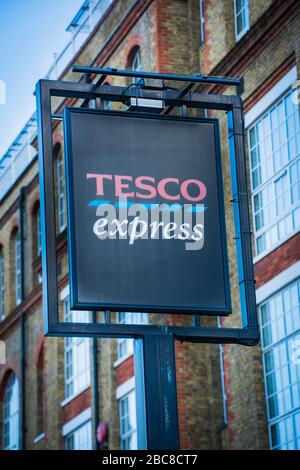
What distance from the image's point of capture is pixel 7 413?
40.4 meters

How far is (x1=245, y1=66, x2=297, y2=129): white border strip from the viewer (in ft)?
82.6

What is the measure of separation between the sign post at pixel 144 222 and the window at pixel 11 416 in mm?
22507

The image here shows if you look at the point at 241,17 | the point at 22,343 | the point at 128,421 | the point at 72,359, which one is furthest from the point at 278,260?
the point at 22,343

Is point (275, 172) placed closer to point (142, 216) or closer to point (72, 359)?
point (142, 216)

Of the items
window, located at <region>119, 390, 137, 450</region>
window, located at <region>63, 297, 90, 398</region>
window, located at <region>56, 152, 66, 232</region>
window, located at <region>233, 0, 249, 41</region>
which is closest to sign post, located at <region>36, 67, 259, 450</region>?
window, located at <region>233, 0, 249, 41</region>

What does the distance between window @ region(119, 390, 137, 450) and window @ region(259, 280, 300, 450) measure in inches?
239

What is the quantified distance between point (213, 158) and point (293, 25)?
8.29 m

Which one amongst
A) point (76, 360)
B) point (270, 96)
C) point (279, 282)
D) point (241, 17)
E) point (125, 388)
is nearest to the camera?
point (279, 282)

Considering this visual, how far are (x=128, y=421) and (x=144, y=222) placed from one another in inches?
576

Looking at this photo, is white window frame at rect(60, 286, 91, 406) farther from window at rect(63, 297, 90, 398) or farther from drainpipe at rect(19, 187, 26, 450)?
drainpipe at rect(19, 187, 26, 450)

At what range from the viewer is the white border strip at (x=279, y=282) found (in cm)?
2430

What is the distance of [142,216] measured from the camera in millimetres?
17094

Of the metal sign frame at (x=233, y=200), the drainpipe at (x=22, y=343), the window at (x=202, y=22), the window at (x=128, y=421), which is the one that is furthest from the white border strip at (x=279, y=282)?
the drainpipe at (x=22, y=343)
